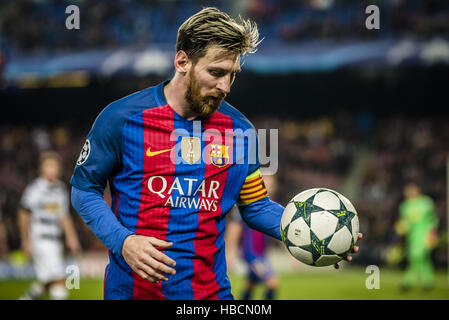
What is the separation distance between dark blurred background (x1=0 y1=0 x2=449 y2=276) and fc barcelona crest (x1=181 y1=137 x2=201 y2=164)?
14.7m

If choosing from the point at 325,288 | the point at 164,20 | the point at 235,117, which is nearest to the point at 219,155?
the point at 235,117

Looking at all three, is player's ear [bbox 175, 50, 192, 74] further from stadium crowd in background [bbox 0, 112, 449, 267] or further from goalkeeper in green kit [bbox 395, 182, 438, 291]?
stadium crowd in background [bbox 0, 112, 449, 267]

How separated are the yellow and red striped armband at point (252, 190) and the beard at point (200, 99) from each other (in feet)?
1.52

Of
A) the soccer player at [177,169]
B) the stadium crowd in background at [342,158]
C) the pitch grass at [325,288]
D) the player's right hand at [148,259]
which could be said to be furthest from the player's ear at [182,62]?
the stadium crowd in background at [342,158]

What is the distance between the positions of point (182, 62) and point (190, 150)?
1.59ft

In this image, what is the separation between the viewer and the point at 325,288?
12.1 meters

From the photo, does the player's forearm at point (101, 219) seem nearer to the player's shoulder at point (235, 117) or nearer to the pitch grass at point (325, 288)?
the player's shoulder at point (235, 117)

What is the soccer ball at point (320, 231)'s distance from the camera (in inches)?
123

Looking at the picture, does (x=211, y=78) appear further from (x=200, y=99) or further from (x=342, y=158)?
(x=342, y=158)

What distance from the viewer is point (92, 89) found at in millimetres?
21641

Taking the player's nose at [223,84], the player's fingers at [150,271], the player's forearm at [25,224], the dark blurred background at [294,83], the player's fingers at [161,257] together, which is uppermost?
the dark blurred background at [294,83]

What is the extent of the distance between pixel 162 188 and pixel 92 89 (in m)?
19.3
